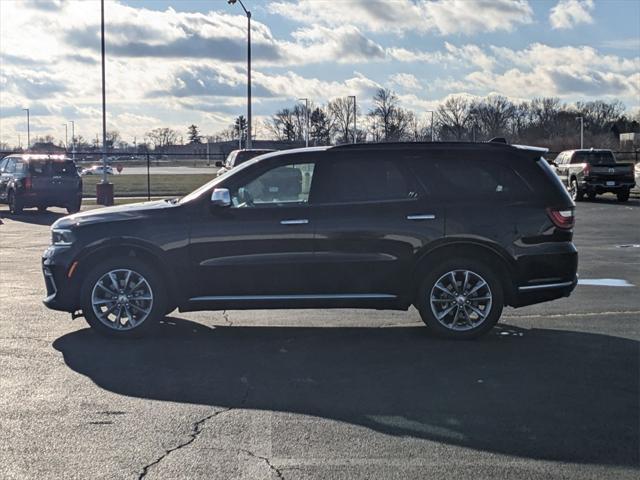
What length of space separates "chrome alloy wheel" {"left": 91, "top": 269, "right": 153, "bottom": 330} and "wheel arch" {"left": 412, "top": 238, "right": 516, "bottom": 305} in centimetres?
265

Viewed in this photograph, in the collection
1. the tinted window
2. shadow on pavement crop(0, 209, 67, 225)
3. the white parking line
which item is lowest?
the white parking line

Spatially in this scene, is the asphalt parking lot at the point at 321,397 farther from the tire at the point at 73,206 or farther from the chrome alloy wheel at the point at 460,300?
the tire at the point at 73,206

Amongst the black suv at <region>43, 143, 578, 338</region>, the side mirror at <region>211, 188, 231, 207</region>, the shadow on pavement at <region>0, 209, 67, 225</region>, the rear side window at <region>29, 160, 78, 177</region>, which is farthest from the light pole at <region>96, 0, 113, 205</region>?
the side mirror at <region>211, 188, 231, 207</region>

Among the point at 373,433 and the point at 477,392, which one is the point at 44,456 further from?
the point at 477,392

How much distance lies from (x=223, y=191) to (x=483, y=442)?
141 inches

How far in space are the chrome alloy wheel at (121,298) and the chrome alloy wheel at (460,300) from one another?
2.80 m

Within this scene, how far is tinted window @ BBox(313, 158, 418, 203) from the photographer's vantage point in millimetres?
7535

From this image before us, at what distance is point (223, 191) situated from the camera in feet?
23.8

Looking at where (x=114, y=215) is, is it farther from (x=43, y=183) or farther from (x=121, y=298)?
(x=43, y=183)

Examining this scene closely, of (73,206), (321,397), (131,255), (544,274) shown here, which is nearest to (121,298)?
(131,255)

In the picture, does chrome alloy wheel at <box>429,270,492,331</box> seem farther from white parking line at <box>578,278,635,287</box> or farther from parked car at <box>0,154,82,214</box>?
parked car at <box>0,154,82,214</box>

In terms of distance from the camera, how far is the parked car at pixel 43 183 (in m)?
23.4

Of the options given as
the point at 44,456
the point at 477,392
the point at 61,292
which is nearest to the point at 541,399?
the point at 477,392

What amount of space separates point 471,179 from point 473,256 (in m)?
0.77
